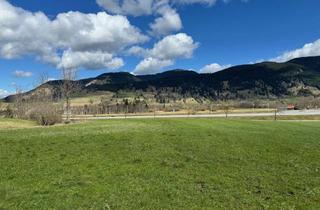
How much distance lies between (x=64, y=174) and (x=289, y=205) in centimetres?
831

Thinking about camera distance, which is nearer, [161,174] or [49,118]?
[161,174]

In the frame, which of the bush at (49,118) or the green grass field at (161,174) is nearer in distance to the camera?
the green grass field at (161,174)

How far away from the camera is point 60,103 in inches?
2781

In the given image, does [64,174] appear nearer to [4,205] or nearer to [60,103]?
[4,205]

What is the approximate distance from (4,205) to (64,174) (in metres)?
3.81

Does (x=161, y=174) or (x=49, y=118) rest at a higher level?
(x=49, y=118)

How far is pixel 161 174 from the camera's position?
49.4 feet

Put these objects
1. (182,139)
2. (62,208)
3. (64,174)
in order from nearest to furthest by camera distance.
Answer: (62,208) → (64,174) → (182,139)

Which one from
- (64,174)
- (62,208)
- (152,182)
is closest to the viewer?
(62,208)

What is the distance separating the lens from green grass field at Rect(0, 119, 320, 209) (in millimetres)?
11695

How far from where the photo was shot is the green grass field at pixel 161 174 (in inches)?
460

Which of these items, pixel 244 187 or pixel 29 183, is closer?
pixel 244 187

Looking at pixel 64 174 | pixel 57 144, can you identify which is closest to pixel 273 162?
pixel 64 174

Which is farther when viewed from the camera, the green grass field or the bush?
the bush
